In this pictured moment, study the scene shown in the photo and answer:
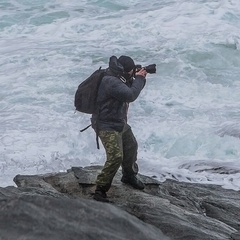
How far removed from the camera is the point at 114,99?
19.4 feet

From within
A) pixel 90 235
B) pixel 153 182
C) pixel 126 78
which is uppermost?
pixel 126 78

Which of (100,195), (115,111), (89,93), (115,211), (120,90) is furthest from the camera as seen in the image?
(100,195)

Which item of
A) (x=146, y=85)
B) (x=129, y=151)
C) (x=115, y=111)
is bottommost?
(x=146, y=85)

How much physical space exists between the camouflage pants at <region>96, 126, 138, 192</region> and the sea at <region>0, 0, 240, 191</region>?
2.39 m

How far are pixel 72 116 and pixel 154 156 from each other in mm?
2720

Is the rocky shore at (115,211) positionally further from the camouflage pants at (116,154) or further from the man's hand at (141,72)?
the man's hand at (141,72)

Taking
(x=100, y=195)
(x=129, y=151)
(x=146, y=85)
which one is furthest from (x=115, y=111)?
(x=146, y=85)

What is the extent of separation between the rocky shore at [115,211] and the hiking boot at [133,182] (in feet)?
0.25

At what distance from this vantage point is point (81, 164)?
10617 mm

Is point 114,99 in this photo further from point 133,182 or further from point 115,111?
point 133,182

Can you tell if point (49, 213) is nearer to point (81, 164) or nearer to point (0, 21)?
point (81, 164)

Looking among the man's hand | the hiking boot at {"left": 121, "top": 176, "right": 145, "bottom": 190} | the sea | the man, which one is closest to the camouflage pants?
the man

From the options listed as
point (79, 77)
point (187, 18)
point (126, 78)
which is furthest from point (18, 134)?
point (187, 18)

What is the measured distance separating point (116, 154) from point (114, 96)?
638 millimetres
